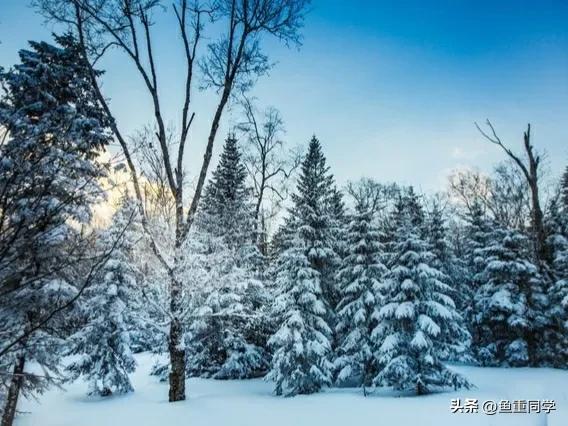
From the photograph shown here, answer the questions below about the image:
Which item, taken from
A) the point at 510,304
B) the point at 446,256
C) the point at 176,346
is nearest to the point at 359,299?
the point at 176,346

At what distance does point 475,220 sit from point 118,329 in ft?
70.8

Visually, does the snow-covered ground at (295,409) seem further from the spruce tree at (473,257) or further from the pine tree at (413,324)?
the spruce tree at (473,257)

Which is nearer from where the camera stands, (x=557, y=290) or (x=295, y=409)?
(x=295, y=409)

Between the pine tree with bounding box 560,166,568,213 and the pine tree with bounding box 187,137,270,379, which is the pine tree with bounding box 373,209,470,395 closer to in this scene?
the pine tree with bounding box 187,137,270,379

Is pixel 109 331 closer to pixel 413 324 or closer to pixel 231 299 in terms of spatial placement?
pixel 231 299

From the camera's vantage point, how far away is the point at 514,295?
21.1m

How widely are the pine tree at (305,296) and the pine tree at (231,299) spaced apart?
239 cm

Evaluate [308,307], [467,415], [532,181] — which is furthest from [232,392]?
[532,181]

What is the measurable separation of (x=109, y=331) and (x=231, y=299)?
5524 mm

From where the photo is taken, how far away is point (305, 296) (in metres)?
15.2

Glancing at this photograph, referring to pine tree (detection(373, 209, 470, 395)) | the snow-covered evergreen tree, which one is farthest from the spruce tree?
the snow-covered evergreen tree

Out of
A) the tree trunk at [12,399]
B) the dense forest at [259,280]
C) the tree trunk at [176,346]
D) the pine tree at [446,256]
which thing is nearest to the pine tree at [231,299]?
the dense forest at [259,280]

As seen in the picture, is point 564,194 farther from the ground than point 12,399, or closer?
farther from the ground

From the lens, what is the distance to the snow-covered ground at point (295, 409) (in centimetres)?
952
